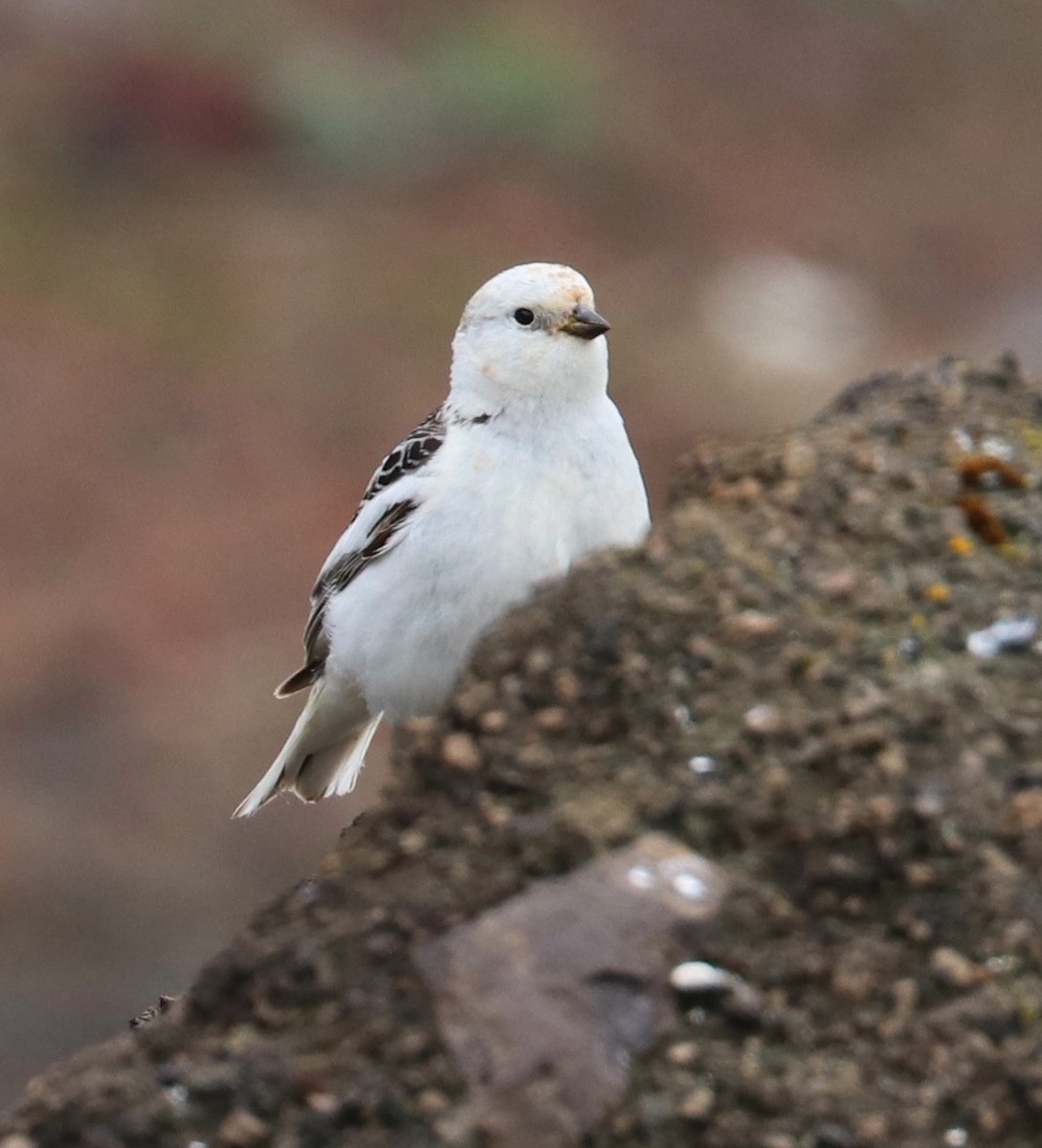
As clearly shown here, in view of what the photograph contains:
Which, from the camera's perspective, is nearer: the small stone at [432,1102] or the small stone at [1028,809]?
the small stone at [432,1102]

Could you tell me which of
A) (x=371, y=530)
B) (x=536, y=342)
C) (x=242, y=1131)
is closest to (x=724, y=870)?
(x=242, y=1131)

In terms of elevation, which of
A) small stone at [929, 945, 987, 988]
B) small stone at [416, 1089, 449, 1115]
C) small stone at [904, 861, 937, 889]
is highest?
small stone at [904, 861, 937, 889]

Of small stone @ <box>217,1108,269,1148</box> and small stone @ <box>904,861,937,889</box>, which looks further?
small stone @ <box>904,861,937,889</box>

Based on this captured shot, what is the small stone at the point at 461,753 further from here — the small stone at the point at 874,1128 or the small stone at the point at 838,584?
the small stone at the point at 874,1128

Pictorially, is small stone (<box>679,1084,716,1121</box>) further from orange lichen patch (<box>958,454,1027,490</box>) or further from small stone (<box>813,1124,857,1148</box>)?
orange lichen patch (<box>958,454,1027,490</box>)

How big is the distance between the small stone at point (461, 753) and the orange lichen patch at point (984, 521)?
110 cm

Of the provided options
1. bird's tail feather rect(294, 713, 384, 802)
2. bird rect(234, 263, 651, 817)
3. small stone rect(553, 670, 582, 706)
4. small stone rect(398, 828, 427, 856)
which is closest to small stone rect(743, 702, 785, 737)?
small stone rect(553, 670, 582, 706)

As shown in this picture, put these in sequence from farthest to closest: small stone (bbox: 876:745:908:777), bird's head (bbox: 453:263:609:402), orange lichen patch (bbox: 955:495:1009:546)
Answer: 1. bird's head (bbox: 453:263:609:402)
2. orange lichen patch (bbox: 955:495:1009:546)
3. small stone (bbox: 876:745:908:777)

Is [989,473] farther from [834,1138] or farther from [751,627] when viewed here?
[834,1138]

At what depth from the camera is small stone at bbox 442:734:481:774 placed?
15.2 feet

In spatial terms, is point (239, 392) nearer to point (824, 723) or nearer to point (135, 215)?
point (135, 215)

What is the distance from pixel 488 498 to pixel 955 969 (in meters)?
2.72

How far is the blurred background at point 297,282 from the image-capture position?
18938 mm

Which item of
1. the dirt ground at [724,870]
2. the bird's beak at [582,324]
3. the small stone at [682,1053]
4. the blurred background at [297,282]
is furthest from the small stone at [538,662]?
the blurred background at [297,282]
